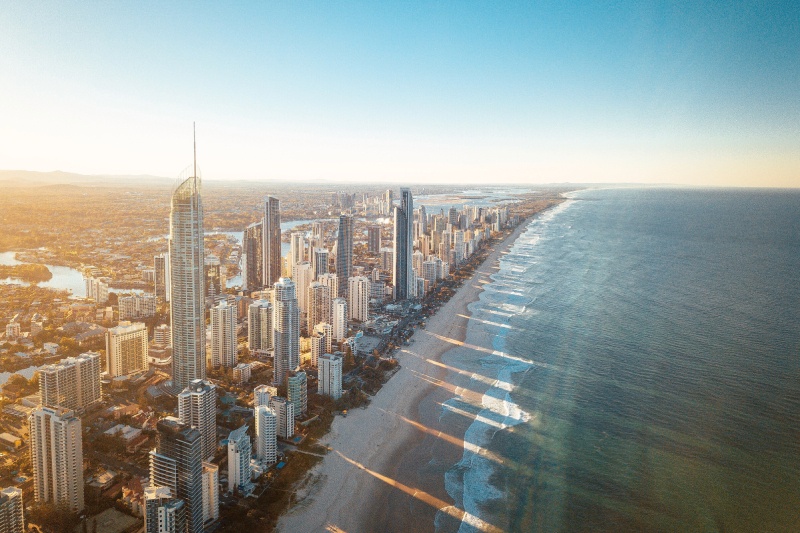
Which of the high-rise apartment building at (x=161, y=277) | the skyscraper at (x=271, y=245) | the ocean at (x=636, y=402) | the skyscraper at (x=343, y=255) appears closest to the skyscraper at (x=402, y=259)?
the skyscraper at (x=343, y=255)

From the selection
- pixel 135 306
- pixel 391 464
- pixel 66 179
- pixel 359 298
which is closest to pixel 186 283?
pixel 391 464

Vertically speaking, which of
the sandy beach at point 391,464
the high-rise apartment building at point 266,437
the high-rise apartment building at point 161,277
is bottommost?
the sandy beach at point 391,464

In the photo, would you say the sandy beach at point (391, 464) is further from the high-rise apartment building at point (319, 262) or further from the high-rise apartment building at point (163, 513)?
the high-rise apartment building at point (319, 262)

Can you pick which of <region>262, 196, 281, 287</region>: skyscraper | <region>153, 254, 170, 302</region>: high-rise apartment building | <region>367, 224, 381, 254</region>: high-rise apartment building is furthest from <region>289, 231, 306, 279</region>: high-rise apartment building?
<region>367, 224, 381, 254</region>: high-rise apartment building

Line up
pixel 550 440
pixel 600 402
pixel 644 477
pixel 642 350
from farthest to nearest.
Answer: pixel 642 350, pixel 600 402, pixel 550 440, pixel 644 477

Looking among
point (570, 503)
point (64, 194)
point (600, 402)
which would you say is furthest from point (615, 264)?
point (64, 194)

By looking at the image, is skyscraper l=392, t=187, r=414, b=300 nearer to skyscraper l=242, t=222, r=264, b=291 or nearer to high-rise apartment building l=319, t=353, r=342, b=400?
skyscraper l=242, t=222, r=264, b=291

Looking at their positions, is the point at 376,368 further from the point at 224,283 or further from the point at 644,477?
the point at 224,283
